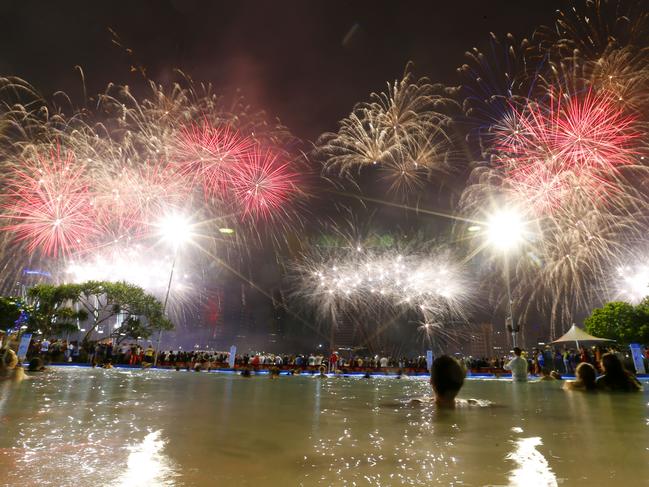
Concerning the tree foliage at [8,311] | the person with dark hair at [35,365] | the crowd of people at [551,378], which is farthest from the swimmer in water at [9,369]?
the tree foliage at [8,311]

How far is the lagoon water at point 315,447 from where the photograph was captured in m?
2.71

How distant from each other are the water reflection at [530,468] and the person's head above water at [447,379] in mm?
2901

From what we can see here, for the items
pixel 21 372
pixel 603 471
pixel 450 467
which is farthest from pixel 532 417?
pixel 21 372

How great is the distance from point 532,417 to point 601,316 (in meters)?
41.4

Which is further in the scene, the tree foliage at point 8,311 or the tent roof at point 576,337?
the tree foliage at point 8,311

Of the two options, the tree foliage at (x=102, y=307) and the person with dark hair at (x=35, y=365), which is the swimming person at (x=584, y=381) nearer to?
the person with dark hair at (x=35, y=365)

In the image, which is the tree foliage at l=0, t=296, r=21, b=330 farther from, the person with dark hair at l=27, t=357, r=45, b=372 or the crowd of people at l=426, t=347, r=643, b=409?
the crowd of people at l=426, t=347, r=643, b=409

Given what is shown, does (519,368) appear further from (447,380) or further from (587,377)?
(447,380)

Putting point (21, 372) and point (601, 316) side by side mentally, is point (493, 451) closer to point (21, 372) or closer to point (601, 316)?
point (21, 372)

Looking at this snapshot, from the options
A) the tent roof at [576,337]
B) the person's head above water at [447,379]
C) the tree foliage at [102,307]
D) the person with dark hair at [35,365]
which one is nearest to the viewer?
the person's head above water at [447,379]

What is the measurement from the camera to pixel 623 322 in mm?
36719

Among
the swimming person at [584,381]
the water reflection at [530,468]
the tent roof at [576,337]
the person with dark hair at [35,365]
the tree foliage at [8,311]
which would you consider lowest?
the person with dark hair at [35,365]

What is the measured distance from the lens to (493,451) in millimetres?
3494

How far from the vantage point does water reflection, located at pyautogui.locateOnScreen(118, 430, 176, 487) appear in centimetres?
258
